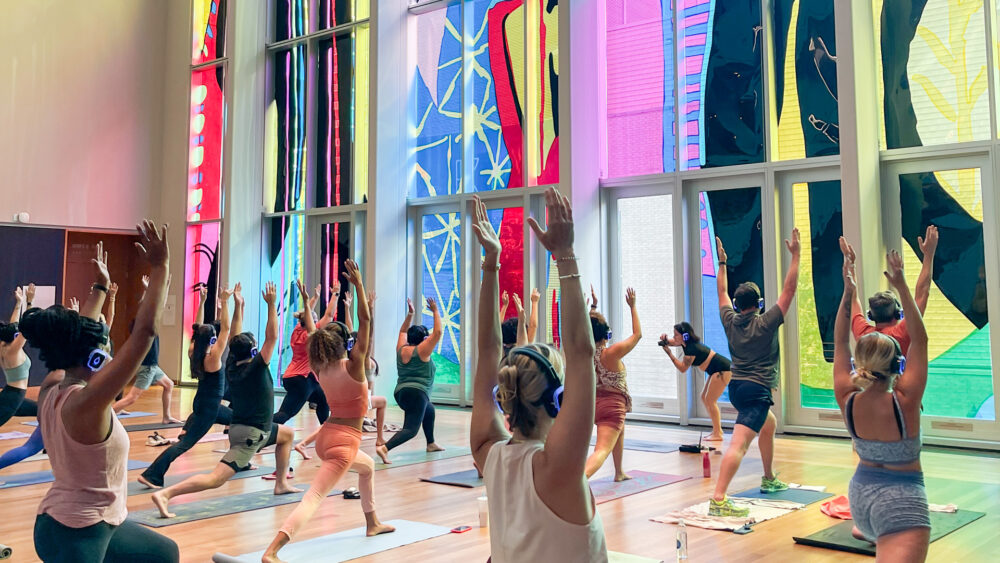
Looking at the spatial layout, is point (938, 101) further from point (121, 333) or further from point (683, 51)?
point (121, 333)

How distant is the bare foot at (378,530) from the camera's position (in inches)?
192

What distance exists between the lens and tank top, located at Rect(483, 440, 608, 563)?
71.1 inches

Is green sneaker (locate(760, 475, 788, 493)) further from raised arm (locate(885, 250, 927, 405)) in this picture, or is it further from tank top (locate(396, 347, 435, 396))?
raised arm (locate(885, 250, 927, 405))

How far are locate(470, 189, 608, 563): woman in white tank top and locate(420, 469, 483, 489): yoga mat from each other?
14.8 ft

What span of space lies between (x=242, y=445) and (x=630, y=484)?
2885 mm

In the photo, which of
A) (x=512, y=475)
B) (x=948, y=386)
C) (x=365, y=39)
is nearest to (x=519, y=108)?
(x=365, y=39)

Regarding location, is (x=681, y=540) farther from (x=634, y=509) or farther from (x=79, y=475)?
(x=79, y=475)

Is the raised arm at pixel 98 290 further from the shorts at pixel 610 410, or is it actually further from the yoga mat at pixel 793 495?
the yoga mat at pixel 793 495

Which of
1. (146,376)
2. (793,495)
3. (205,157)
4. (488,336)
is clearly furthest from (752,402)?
(205,157)

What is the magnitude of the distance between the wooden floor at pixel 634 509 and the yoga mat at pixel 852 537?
2.6 inches

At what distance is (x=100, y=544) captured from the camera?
2430 millimetres

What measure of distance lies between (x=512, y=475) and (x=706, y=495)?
14.3 feet

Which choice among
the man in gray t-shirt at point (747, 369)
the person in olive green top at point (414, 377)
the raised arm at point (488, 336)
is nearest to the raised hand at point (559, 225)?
the raised arm at point (488, 336)

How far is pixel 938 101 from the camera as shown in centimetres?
821
